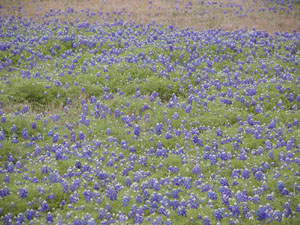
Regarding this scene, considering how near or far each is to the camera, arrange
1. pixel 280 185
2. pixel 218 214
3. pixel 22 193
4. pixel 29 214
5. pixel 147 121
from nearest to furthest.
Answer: pixel 218 214
pixel 29 214
pixel 22 193
pixel 280 185
pixel 147 121

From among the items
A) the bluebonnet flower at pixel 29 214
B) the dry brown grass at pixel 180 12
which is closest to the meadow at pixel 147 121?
the bluebonnet flower at pixel 29 214

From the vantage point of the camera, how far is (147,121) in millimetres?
12039

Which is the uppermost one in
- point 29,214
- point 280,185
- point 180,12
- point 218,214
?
point 180,12

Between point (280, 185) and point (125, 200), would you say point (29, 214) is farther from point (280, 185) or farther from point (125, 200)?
point (280, 185)

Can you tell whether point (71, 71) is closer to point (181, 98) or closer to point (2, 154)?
point (181, 98)

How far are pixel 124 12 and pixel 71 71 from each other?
9461 millimetres

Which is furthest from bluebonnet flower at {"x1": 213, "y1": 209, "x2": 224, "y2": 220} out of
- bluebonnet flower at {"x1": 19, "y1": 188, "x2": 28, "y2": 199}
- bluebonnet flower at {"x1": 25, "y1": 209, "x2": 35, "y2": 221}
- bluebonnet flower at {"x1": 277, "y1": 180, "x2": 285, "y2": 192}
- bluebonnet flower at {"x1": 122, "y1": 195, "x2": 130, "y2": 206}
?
bluebonnet flower at {"x1": 19, "y1": 188, "x2": 28, "y2": 199}

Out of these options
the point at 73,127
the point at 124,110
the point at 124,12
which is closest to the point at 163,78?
the point at 124,110

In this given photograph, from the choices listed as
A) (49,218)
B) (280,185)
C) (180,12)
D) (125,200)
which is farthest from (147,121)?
(180,12)

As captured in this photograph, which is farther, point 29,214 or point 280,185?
point 280,185

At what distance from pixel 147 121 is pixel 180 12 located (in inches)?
510

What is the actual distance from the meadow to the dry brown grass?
10.6 inches

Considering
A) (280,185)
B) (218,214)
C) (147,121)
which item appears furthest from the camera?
(147,121)

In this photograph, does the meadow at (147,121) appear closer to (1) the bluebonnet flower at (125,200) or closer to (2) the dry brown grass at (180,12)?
(1) the bluebonnet flower at (125,200)
